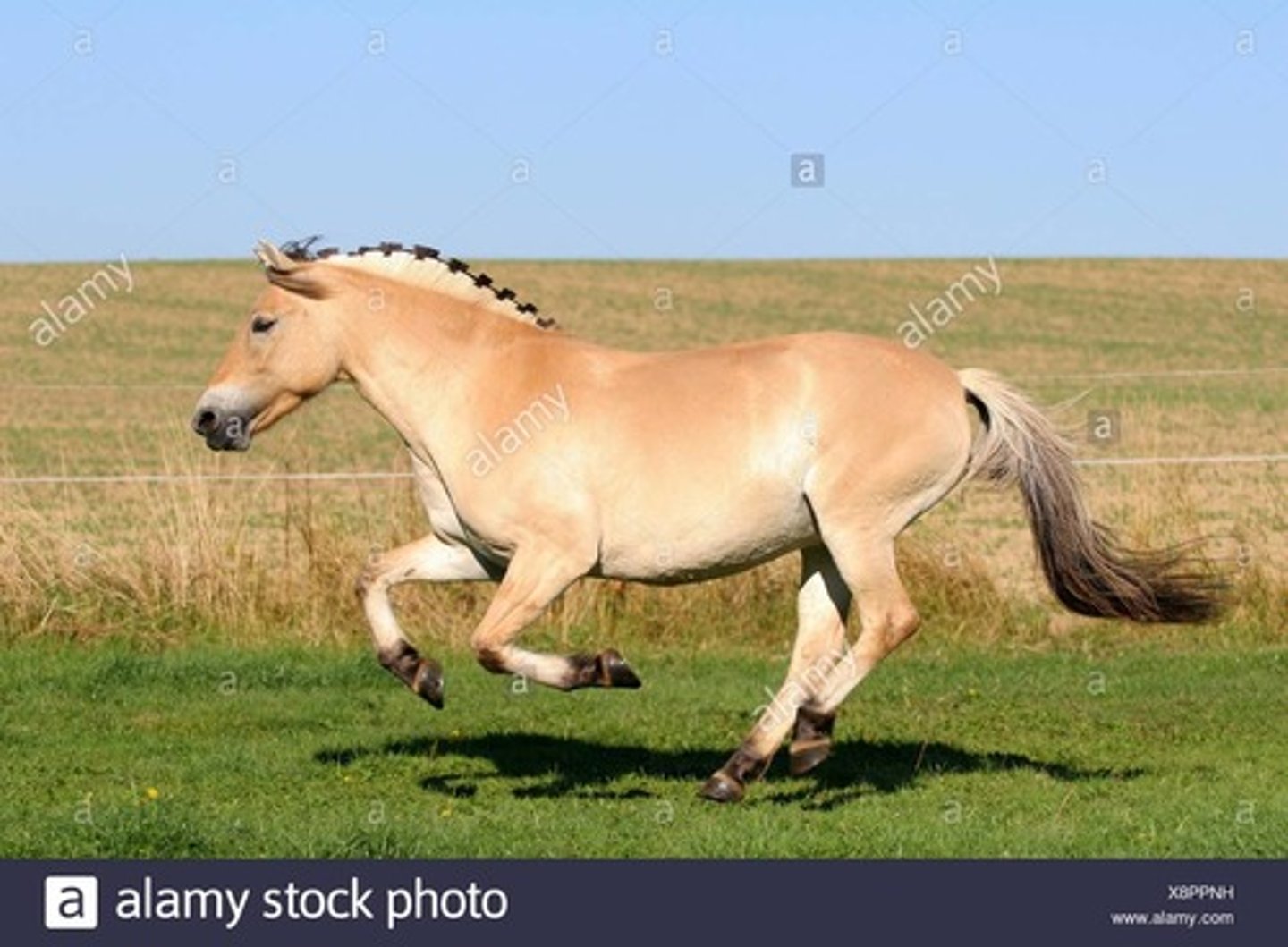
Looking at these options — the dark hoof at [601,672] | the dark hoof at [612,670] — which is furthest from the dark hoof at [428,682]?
the dark hoof at [612,670]

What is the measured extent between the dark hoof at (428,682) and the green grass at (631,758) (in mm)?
407

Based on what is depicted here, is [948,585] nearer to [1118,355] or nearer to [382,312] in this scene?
[382,312]

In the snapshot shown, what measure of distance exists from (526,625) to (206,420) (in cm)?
165

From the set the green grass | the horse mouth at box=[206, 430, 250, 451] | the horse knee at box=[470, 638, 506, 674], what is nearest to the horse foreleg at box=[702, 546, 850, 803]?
the green grass

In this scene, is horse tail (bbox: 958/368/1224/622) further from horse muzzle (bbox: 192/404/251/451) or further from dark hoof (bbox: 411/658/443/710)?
horse muzzle (bbox: 192/404/251/451)

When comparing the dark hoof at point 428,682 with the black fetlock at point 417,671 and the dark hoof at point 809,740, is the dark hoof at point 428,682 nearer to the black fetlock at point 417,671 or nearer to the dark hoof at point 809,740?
the black fetlock at point 417,671

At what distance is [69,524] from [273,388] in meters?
7.80

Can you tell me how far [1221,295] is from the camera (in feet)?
183

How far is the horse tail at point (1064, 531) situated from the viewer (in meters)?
9.60

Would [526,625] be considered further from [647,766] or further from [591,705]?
[591,705]

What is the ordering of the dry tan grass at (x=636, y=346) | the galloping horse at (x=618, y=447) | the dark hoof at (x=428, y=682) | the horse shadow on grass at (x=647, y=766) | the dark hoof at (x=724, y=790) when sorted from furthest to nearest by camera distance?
1. the dry tan grass at (x=636, y=346)
2. the horse shadow on grass at (x=647, y=766)
3. the dark hoof at (x=428, y=682)
4. the galloping horse at (x=618, y=447)
5. the dark hoof at (x=724, y=790)

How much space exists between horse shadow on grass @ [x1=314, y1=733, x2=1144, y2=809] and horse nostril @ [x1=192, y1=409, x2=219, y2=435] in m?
1.69

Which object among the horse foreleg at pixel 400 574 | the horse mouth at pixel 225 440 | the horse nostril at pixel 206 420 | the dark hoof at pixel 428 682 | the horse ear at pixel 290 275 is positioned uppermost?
the horse ear at pixel 290 275

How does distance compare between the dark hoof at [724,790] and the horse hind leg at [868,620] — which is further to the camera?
the horse hind leg at [868,620]
